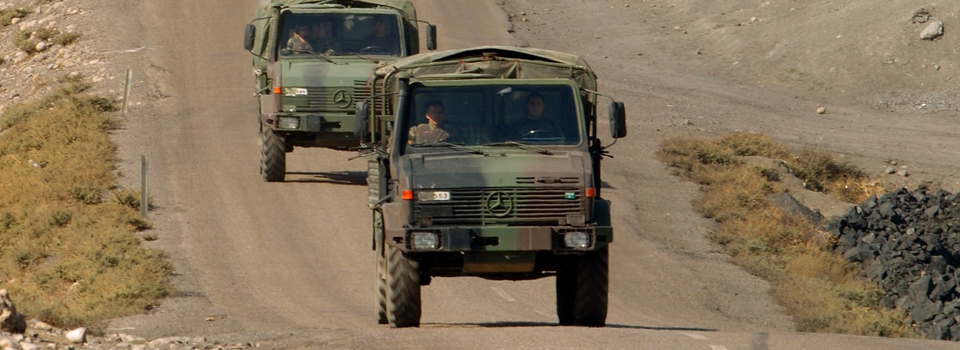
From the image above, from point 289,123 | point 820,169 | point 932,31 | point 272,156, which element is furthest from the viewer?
point 932,31

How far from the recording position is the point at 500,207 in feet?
38.4

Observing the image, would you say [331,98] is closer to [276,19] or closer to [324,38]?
[324,38]

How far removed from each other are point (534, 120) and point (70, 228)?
9.44 m

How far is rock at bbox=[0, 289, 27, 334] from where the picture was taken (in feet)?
37.8

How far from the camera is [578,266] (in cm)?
1220

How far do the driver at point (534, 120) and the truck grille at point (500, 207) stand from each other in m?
0.81

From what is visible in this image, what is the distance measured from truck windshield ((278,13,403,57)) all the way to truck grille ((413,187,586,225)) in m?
9.04

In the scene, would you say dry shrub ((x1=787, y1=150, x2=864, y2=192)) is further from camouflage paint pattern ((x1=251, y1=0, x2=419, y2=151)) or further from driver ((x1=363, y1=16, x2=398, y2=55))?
driver ((x1=363, y1=16, x2=398, y2=55))

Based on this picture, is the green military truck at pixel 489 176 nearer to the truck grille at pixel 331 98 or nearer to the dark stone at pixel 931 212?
the truck grille at pixel 331 98

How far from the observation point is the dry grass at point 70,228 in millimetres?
15906

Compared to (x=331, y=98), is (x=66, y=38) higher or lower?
higher

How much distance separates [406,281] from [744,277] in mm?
8139

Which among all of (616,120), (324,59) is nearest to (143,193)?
(324,59)

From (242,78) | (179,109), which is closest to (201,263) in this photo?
(179,109)
